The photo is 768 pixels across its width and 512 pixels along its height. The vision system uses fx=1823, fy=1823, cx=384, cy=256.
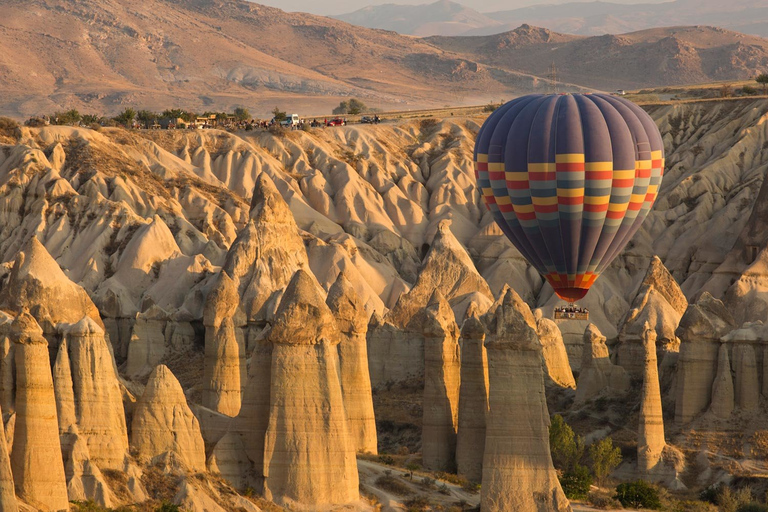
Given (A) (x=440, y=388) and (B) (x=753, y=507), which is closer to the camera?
(B) (x=753, y=507)

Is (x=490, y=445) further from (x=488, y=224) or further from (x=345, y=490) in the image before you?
(x=488, y=224)

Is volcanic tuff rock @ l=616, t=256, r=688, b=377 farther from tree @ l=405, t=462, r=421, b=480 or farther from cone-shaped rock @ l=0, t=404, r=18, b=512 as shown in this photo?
cone-shaped rock @ l=0, t=404, r=18, b=512

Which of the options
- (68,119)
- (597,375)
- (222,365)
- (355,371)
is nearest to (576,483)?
(355,371)

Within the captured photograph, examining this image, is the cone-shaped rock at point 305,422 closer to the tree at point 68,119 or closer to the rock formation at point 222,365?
the rock formation at point 222,365

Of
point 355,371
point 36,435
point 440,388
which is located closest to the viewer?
point 36,435

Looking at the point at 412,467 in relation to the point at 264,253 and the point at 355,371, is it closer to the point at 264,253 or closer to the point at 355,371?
the point at 355,371

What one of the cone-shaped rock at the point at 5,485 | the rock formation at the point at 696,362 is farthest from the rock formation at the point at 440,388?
the cone-shaped rock at the point at 5,485

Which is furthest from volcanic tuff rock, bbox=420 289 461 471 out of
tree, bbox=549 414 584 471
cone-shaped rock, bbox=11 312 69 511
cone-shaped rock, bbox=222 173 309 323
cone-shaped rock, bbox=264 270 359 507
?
cone-shaped rock, bbox=11 312 69 511
